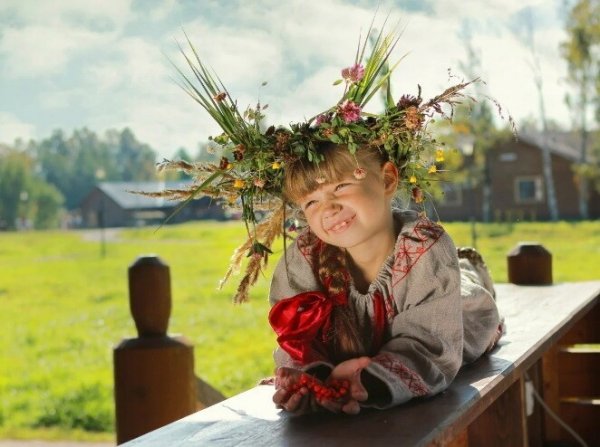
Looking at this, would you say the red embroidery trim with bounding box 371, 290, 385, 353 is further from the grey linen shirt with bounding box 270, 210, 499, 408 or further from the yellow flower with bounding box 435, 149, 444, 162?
the yellow flower with bounding box 435, 149, 444, 162

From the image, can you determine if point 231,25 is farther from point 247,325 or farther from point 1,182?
point 1,182

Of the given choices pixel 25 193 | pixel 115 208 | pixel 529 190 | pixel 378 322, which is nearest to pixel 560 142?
pixel 529 190

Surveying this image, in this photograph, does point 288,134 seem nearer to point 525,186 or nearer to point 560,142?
point 560,142

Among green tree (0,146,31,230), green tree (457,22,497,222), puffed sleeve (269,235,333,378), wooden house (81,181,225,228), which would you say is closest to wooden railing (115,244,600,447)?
puffed sleeve (269,235,333,378)

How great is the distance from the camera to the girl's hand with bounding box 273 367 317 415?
134 cm

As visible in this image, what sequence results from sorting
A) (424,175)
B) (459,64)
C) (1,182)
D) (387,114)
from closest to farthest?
1. (387,114)
2. (424,175)
3. (459,64)
4. (1,182)

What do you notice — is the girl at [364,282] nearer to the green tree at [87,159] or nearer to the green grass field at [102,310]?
the green grass field at [102,310]

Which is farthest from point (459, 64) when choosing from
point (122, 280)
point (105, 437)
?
point (122, 280)

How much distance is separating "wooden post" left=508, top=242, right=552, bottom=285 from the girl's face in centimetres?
183

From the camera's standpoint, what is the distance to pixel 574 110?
8.48 m

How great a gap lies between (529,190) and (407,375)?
8.47 meters

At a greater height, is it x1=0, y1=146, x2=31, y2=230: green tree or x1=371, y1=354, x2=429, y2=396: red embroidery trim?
x1=0, y1=146, x2=31, y2=230: green tree

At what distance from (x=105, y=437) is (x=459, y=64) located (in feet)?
12.8

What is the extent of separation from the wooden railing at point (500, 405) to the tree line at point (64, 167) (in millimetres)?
6065
